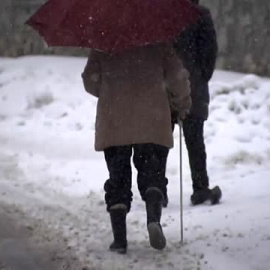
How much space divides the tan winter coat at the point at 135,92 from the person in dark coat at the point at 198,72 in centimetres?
103

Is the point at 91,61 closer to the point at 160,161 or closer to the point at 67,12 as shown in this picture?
the point at 67,12

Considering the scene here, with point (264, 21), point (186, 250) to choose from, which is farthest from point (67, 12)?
point (264, 21)

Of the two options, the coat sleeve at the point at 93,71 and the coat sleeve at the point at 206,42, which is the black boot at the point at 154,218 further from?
the coat sleeve at the point at 206,42

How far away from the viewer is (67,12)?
4.43 meters

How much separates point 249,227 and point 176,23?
1.64 meters

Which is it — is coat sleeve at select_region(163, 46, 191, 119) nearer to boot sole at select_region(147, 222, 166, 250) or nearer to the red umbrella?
the red umbrella

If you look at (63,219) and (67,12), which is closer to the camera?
(67,12)

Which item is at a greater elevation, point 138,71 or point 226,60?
point 138,71

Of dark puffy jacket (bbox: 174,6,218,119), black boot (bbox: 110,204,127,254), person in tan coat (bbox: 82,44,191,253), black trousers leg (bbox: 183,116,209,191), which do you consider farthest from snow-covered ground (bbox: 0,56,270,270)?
dark puffy jacket (bbox: 174,6,218,119)

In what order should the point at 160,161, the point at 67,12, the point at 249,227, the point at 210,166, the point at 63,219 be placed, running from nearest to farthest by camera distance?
the point at 67,12
the point at 160,161
the point at 249,227
the point at 63,219
the point at 210,166

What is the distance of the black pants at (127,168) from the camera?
4664mm

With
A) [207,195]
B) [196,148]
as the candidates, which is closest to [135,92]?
[196,148]

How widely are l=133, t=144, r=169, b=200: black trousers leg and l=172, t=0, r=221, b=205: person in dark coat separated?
1130 millimetres

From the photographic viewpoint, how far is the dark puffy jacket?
5.61 meters
